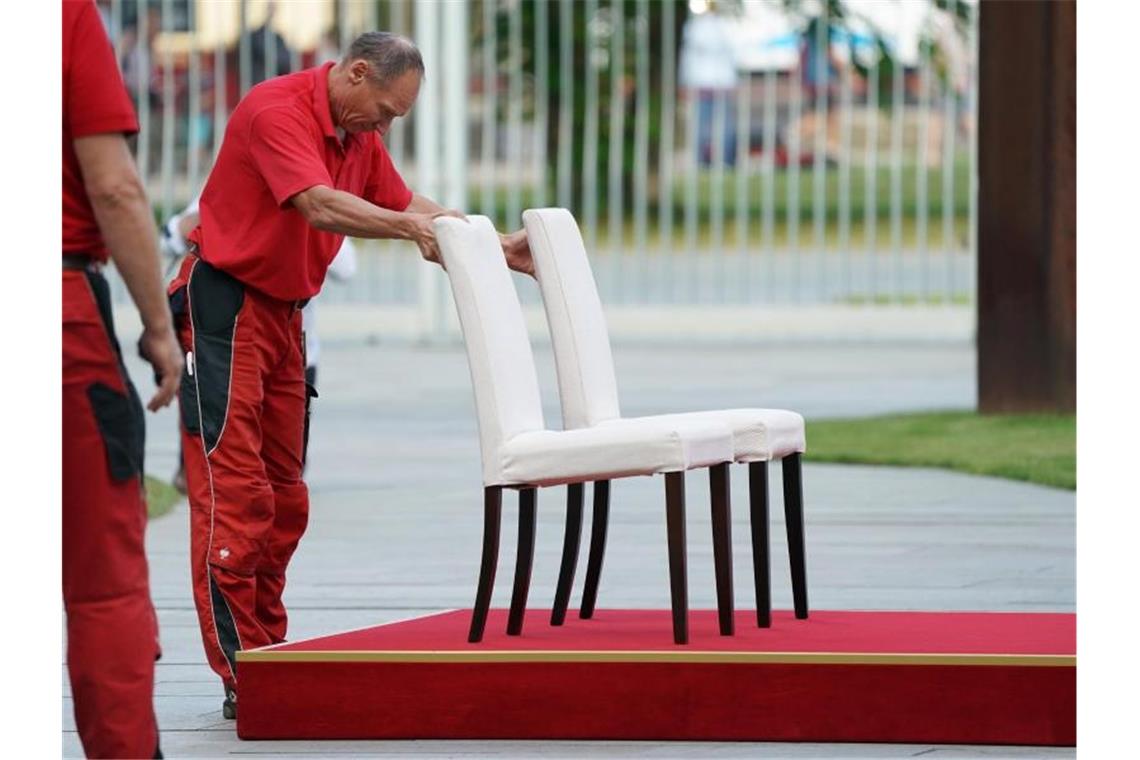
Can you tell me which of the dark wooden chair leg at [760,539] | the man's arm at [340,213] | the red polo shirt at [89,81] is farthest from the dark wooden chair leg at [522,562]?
the red polo shirt at [89,81]

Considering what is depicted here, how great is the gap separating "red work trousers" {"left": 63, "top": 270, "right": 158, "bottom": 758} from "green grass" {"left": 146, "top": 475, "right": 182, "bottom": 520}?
554cm

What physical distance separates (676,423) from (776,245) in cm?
1401

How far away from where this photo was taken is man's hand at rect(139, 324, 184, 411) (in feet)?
14.3

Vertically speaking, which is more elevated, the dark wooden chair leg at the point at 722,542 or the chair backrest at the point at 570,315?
the chair backrest at the point at 570,315

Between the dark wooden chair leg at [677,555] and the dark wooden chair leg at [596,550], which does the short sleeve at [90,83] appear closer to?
the dark wooden chair leg at [677,555]

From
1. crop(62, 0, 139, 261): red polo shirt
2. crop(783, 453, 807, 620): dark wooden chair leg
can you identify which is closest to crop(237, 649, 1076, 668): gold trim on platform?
crop(783, 453, 807, 620): dark wooden chair leg

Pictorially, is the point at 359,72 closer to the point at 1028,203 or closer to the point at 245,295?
the point at 245,295

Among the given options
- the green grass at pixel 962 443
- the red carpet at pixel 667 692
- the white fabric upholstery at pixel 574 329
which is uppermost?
the white fabric upholstery at pixel 574 329

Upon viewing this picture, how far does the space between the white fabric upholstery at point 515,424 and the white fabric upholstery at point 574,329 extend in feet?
0.74

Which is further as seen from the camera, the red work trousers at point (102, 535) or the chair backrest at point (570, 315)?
the chair backrest at point (570, 315)

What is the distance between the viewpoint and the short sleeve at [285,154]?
5.61 meters

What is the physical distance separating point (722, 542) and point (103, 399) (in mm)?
1930
